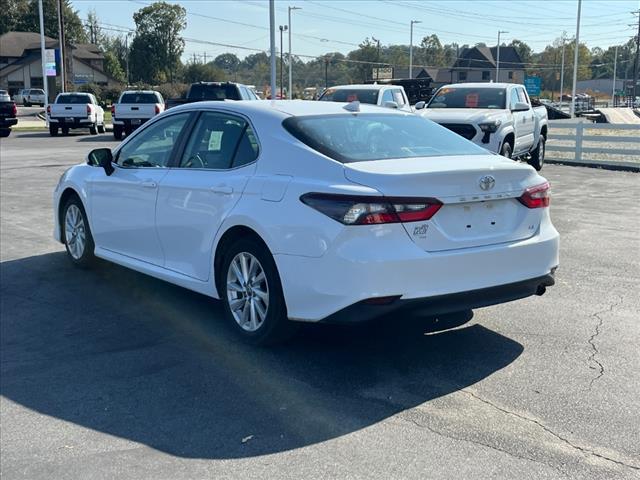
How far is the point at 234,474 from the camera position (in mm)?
3607

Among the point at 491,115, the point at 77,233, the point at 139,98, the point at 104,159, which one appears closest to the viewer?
the point at 104,159

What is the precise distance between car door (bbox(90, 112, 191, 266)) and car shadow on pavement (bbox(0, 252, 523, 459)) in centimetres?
56

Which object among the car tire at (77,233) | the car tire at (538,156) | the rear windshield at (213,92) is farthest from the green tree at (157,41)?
the car tire at (77,233)

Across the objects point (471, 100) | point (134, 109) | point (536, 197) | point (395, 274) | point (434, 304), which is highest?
point (471, 100)

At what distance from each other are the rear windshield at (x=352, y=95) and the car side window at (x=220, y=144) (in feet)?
43.0

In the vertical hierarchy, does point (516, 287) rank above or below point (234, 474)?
above

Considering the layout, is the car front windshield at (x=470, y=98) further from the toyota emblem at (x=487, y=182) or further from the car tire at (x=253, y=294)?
the car tire at (x=253, y=294)

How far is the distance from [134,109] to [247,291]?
2522 cm

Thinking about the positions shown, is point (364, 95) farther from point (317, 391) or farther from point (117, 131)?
point (317, 391)

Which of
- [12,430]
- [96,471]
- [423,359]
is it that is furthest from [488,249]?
[12,430]

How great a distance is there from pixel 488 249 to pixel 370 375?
110 cm

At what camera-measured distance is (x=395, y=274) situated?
4.48 m

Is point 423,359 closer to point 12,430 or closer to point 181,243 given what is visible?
point 181,243

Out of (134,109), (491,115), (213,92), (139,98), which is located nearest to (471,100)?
(491,115)
